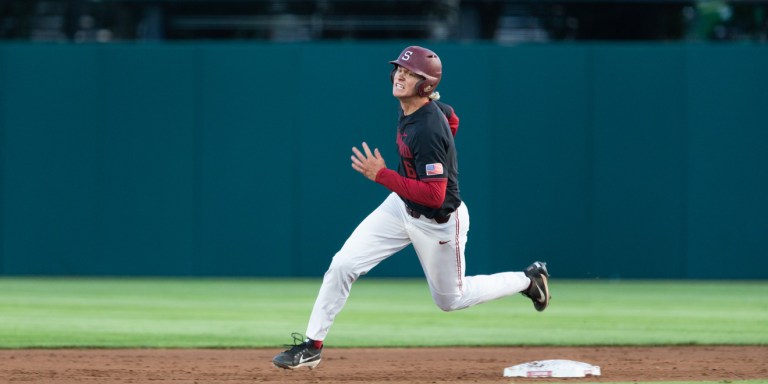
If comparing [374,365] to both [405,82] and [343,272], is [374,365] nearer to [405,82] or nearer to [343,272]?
[343,272]

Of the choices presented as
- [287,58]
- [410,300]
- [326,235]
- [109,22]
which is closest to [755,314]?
[410,300]

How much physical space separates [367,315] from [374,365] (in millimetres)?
3243

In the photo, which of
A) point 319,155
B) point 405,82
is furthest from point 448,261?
point 319,155

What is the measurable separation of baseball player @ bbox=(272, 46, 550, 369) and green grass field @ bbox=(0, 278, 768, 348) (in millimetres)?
2222

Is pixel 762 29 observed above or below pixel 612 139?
above

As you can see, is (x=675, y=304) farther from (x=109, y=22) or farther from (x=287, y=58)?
(x=109, y=22)

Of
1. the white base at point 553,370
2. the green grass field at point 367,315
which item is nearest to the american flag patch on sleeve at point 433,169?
the white base at point 553,370

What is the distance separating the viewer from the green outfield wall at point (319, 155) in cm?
1434

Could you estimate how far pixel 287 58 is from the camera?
1444cm

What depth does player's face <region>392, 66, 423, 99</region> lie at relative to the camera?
6586 millimetres

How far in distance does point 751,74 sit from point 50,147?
8.42 m

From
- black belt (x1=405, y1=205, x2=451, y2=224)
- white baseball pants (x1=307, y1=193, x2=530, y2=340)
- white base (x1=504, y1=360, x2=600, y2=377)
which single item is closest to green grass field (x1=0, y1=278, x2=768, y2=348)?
white base (x1=504, y1=360, x2=600, y2=377)

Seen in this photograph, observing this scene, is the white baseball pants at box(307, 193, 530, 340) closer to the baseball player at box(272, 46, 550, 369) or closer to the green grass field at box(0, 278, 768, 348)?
the baseball player at box(272, 46, 550, 369)

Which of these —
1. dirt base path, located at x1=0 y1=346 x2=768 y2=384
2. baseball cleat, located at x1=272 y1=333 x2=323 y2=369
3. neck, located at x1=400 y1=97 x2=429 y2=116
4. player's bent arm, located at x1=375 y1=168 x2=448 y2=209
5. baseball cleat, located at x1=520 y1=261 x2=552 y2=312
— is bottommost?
dirt base path, located at x1=0 y1=346 x2=768 y2=384
